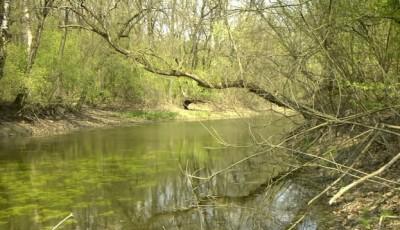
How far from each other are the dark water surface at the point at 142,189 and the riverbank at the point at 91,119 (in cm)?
247

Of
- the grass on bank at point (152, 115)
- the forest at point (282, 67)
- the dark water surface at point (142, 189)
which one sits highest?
the forest at point (282, 67)

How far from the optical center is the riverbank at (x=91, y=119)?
20814mm

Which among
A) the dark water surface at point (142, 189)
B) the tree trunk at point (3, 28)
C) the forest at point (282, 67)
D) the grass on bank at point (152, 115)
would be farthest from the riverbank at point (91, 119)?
the tree trunk at point (3, 28)

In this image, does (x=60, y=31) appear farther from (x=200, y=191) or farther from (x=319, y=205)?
(x=319, y=205)

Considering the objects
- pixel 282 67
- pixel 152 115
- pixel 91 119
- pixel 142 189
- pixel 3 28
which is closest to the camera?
pixel 282 67

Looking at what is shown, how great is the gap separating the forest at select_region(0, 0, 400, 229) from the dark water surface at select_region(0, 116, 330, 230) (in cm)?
102

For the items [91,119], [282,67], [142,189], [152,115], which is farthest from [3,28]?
[152,115]

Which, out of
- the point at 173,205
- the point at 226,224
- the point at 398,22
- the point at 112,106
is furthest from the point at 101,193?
the point at 112,106

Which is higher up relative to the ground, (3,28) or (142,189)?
(3,28)

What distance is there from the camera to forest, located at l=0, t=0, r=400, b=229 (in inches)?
280

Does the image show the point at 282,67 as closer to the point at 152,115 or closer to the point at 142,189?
the point at 142,189

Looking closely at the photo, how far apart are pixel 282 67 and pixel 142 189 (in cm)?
399

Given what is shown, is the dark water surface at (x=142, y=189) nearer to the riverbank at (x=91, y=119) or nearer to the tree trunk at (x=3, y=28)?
the riverbank at (x=91, y=119)

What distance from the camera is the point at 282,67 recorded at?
1041 cm
